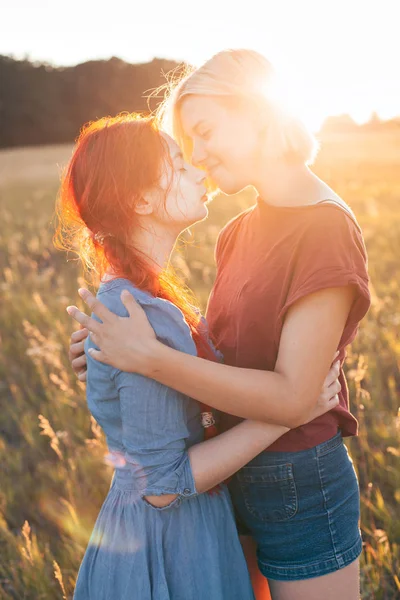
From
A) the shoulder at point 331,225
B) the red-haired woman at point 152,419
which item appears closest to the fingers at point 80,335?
the red-haired woman at point 152,419

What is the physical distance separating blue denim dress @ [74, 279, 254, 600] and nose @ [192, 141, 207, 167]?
0.53m

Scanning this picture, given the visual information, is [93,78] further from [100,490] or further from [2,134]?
[100,490]

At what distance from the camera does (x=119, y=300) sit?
1.63 m

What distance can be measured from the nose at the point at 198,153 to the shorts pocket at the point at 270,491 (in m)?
0.99

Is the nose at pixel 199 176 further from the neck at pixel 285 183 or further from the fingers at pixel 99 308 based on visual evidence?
the fingers at pixel 99 308

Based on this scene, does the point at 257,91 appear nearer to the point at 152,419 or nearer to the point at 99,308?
the point at 99,308

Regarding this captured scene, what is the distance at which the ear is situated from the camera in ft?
5.84

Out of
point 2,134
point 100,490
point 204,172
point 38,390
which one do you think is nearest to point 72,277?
point 38,390

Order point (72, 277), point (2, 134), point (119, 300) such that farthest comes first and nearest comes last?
point (2, 134), point (72, 277), point (119, 300)

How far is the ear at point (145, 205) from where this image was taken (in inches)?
70.1

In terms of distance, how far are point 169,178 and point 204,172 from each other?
161 millimetres

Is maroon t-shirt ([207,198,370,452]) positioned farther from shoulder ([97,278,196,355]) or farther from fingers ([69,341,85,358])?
fingers ([69,341,85,358])

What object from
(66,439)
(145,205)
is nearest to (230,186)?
(145,205)

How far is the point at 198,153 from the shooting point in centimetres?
193
